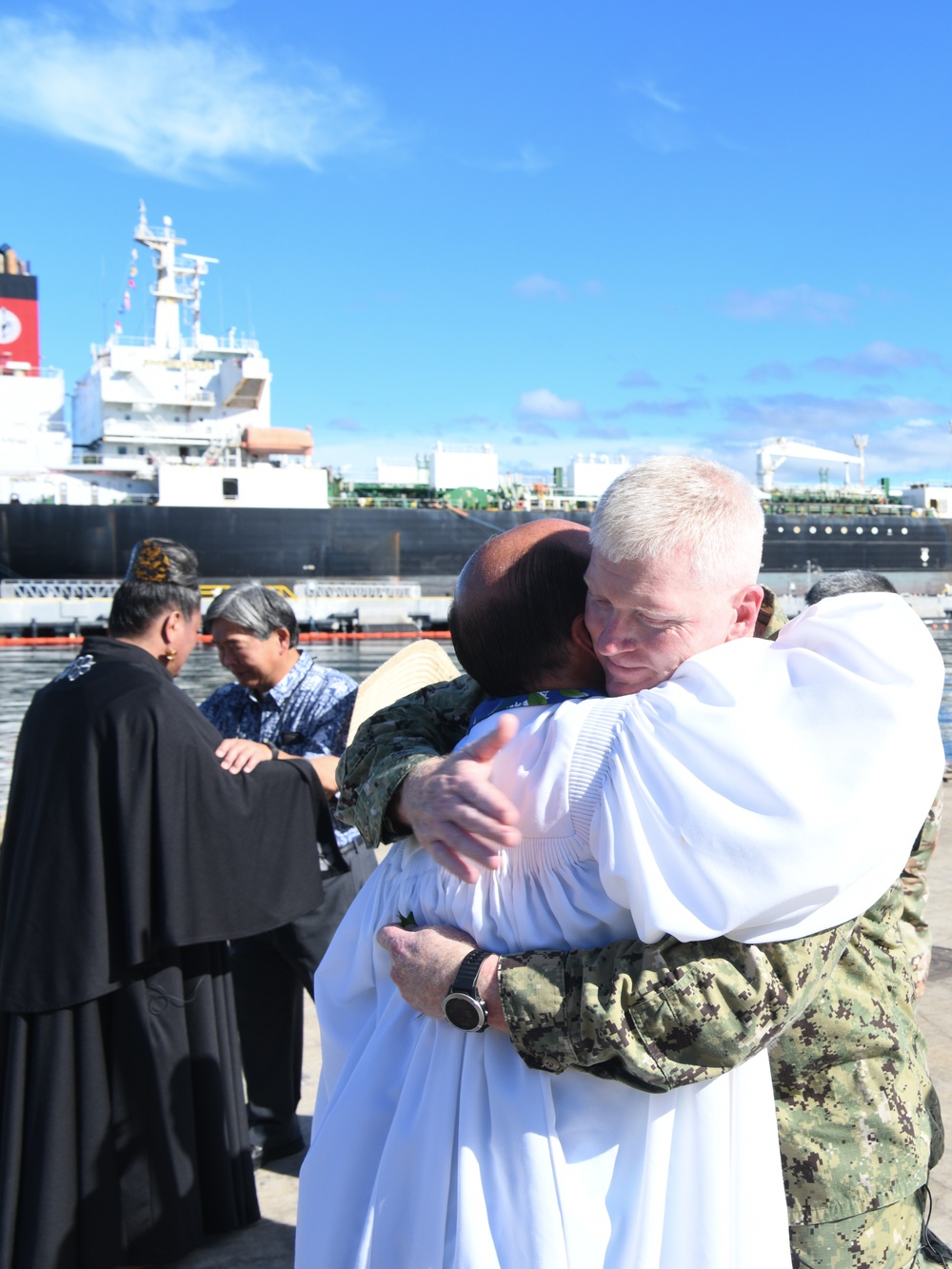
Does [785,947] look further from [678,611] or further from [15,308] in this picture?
[15,308]

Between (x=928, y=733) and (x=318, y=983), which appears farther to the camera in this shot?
(x=318, y=983)

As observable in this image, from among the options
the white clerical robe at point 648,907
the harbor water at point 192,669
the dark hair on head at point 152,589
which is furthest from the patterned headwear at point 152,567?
the harbor water at point 192,669

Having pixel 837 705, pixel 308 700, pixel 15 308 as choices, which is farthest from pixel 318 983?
pixel 15 308

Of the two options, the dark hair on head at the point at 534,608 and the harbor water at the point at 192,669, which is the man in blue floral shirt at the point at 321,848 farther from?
the harbor water at the point at 192,669

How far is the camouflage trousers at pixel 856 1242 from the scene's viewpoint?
1.20 metres

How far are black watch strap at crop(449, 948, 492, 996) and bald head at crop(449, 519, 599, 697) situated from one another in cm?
34

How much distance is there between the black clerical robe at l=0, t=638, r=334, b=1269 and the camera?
1.99 metres

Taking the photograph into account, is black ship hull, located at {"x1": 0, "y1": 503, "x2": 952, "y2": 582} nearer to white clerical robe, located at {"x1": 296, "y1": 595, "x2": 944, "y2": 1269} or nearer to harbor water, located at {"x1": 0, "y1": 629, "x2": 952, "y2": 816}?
harbor water, located at {"x1": 0, "y1": 629, "x2": 952, "y2": 816}

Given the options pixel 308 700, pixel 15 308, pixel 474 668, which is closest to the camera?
pixel 474 668

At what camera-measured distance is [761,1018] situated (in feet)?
3.23

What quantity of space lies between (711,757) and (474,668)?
1.35 ft

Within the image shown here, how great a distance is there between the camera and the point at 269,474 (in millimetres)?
→ 30375

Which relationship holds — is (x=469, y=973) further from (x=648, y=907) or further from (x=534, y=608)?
(x=534, y=608)

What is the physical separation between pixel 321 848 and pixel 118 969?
1.99ft
